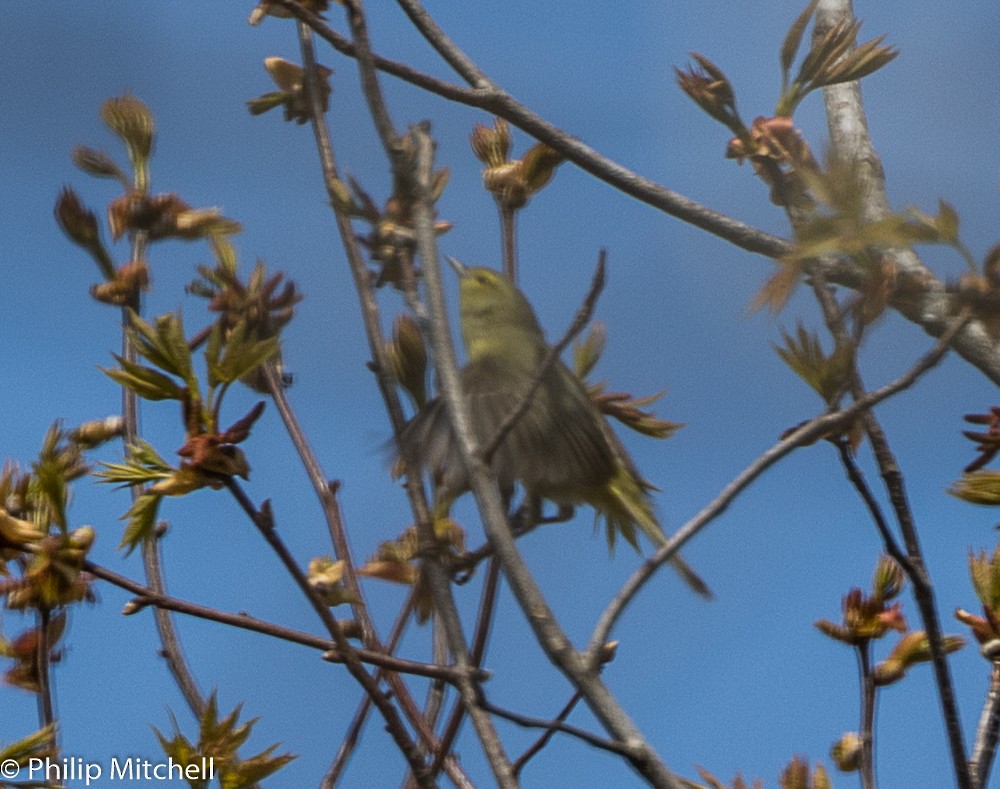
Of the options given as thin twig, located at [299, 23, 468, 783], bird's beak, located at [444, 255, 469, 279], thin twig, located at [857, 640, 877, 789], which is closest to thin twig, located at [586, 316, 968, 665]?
thin twig, located at [299, 23, 468, 783]

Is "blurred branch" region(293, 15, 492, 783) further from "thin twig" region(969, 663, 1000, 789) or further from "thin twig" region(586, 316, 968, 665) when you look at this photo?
"thin twig" region(969, 663, 1000, 789)

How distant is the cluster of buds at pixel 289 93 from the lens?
Answer: 175 cm

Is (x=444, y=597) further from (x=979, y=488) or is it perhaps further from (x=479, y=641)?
(x=979, y=488)

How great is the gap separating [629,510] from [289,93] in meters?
1.07

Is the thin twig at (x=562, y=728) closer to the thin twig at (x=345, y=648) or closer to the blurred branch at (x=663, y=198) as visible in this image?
the thin twig at (x=345, y=648)

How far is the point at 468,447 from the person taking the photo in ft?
4.00

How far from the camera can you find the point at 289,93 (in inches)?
69.4

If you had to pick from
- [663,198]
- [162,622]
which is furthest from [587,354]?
[162,622]

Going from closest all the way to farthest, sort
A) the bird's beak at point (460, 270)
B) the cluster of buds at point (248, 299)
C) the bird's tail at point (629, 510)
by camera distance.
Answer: the cluster of buds at point (248, 299) → the bird's tail at point (629, 510) → the bird's beak at point (460, 270)

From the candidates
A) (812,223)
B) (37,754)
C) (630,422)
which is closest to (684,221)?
(630,422)

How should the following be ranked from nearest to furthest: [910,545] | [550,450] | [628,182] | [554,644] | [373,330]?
[554,644]
[910,545]
[373,330]
[628,182]
[550,450]

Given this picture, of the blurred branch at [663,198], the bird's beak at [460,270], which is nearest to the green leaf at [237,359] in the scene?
the blurred branch at [663,198]

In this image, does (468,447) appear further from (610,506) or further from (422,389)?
(610,506)

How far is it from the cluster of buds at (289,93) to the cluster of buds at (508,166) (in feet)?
0.75
